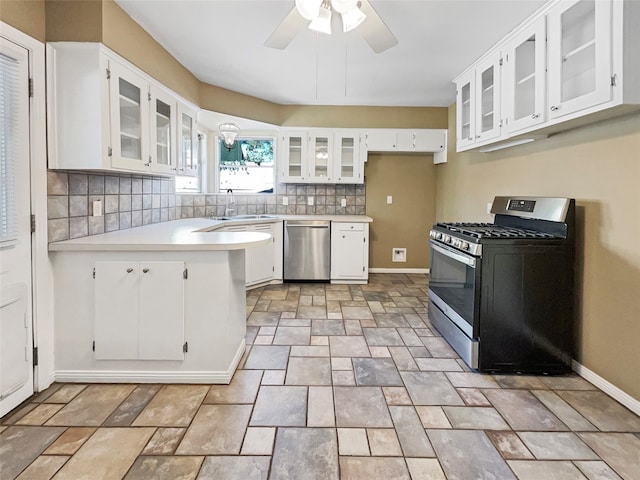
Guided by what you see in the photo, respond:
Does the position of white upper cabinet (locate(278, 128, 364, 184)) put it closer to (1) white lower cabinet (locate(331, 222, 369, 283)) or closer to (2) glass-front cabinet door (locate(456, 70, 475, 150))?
(1) white lower cabinet (locate(331, 222, 369, 283))

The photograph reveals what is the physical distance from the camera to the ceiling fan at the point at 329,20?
1.89 metres

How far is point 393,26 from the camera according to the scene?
9.07 ft

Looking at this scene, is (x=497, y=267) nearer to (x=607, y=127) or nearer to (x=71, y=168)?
(x=607, y=127)

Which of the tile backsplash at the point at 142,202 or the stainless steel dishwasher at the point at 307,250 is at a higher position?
the tile backsplash at the point at 142,202

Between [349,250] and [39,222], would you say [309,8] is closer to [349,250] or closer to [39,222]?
[39,222]

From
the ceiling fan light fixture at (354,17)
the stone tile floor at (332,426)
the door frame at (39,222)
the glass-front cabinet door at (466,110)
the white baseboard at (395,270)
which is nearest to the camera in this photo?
the stone tile floor at (332,426)

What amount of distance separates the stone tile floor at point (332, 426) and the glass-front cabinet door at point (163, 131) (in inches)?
65.7

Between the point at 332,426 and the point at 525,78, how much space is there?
2.61m

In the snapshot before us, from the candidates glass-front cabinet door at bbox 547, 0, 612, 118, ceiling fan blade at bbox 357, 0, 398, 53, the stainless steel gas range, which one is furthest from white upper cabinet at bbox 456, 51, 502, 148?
ceiling fan blade at bbox 357, 0, 398, 53

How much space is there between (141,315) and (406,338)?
1.98 meters

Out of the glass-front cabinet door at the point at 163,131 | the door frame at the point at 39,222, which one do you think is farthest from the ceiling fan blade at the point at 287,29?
the door frame at the point at 39,222

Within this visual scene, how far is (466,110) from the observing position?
370 cm

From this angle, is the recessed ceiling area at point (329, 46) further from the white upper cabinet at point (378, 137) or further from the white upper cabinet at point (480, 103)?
the white upper cabinet at point (378, 137)

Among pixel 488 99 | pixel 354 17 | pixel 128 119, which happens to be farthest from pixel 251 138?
pixel 354 17
